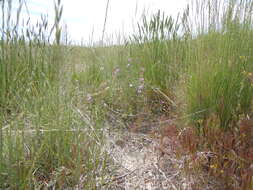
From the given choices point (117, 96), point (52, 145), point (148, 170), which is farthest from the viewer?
point (117, 96)

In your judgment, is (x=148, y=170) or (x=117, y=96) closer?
(x=148, y=170)

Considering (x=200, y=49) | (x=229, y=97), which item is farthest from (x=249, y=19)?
(x=229, y=97)

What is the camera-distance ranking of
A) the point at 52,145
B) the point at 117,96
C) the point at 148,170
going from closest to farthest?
the point at 52,145 < the point at 148,170 < the point at 117,96

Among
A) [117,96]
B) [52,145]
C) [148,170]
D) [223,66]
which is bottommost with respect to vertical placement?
[148,170]

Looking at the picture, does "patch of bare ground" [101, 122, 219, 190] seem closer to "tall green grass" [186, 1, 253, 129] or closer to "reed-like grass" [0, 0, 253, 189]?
"reed-like grass" [0, 0, 253, 189]

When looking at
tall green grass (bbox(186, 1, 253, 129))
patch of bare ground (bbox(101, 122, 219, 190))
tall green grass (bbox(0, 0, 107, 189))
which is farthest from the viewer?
tall green grass (bbox(186, 1, 253, 129))

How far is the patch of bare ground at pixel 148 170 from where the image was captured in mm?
1236

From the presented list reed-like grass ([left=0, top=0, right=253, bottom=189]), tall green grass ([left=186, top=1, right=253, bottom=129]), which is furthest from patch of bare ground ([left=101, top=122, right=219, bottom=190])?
tall green grass ([left=186, top=1, right=253, bottom=129])

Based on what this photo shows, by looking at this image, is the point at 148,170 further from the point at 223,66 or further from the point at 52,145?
the point at 223,66

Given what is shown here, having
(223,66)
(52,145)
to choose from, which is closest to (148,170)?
(52,145)

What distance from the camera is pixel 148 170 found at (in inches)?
54.7

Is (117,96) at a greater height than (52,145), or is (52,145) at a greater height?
(117,96)

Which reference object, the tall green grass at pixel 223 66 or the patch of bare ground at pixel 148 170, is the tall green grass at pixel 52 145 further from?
the tall green grass at pixel 223 66

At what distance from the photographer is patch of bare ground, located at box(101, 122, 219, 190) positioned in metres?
1.24
